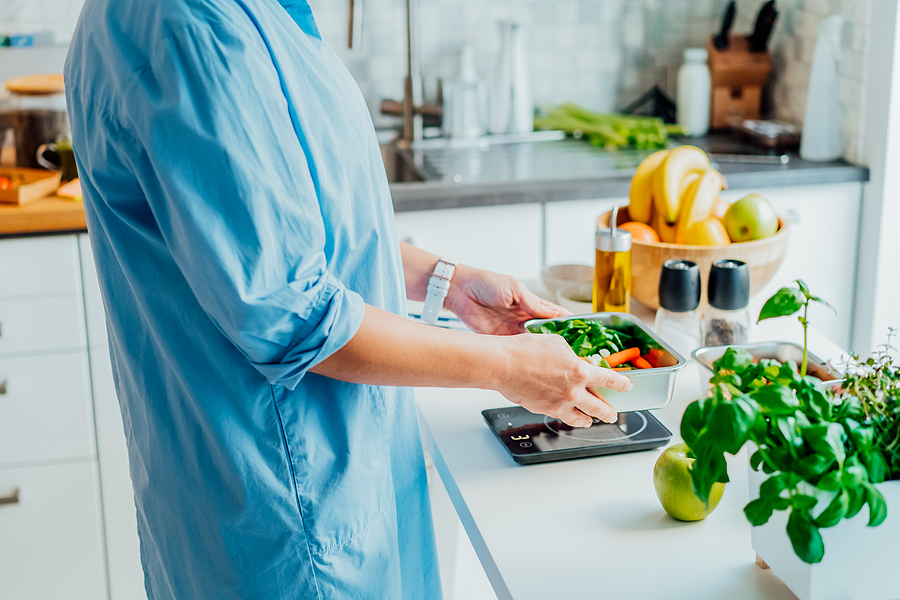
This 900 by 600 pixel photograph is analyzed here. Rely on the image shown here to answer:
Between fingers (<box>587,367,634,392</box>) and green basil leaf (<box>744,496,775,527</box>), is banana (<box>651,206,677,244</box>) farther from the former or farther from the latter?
green basil leaf (<box>744,496,775,527</box>)

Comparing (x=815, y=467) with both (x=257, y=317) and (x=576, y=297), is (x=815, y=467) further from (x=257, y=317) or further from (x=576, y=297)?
(x=576, y=297)

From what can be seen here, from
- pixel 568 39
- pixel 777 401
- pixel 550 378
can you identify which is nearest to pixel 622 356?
pixel 550 378

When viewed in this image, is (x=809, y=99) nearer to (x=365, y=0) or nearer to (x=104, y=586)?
(x=365, y=0)

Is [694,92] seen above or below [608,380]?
above

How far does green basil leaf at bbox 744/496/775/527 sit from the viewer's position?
67cm

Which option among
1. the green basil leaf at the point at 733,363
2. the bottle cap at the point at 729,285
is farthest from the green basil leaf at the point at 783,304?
the bottle cap at the point at 729,285

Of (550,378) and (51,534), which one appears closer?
(550,378)

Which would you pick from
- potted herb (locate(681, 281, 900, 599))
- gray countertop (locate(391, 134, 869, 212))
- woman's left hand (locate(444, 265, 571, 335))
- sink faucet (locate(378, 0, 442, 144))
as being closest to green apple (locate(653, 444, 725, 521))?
potted herb (locate(681, 281, 900, 599))

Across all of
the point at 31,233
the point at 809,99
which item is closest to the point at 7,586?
the point at 31,233

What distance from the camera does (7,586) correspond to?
6.80 feet

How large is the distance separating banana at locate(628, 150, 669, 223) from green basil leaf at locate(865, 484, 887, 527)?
926 mm

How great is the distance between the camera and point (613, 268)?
4.30 feet

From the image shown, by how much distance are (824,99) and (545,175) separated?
734 millimetres

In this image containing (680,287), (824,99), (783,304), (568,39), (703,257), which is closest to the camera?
(783,304)
